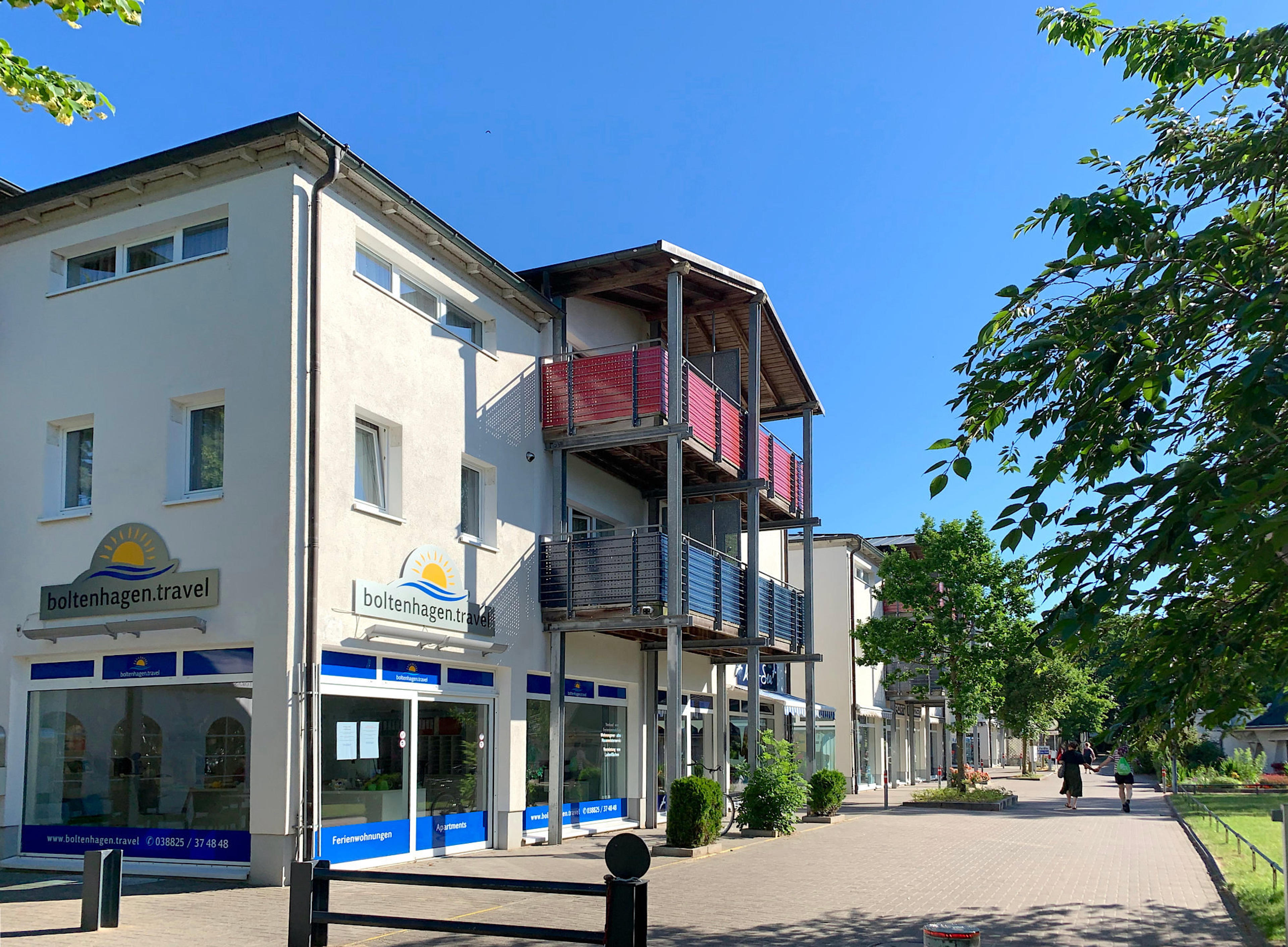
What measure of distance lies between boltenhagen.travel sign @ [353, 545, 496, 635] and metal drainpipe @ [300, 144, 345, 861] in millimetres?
830

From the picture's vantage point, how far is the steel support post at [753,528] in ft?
65.8

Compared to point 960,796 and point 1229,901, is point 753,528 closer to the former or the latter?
point 1229,901

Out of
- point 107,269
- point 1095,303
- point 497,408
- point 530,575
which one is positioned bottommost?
point 530,575

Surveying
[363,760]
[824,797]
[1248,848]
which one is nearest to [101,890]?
[363,760]

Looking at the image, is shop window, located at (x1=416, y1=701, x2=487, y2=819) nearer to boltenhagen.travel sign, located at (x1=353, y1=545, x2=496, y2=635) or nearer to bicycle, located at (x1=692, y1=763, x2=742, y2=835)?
boltenhagen.travel sign, located at (x1=353, y1=545, x2=496, y2=635)

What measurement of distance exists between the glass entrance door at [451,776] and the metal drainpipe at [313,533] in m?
2.37

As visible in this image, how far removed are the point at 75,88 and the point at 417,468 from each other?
7481mm

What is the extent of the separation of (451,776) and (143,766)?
3870 mm

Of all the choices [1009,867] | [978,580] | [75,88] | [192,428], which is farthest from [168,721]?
[978,580]

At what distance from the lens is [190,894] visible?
11.7 metres

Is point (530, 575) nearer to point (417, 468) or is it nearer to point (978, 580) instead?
point (417, 468)

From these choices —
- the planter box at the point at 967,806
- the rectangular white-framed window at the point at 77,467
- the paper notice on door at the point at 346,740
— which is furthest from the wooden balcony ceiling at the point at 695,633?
the planter box at the point at 967,806

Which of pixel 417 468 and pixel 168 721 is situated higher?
pixel 417 468

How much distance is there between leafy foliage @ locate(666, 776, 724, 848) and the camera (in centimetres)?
1571
